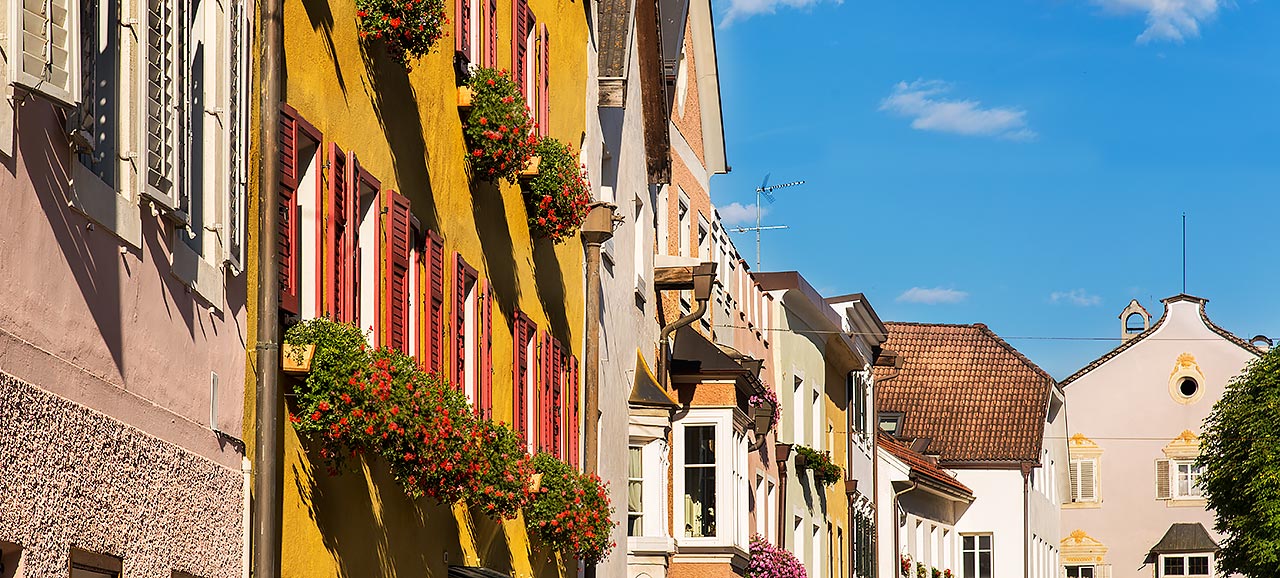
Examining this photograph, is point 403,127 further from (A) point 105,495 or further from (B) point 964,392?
(B) point 964,392

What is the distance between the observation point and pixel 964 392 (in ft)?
210

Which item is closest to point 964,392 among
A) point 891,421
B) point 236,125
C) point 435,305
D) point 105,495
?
point 891,421

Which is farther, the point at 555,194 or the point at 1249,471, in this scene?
the point at 1249,471

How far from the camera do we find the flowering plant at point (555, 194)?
58.9ft

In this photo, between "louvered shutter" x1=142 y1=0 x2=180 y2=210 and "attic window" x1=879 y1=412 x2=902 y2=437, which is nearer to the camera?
"louvered shutter" x1=142 y1=0 x2=180 y2=210

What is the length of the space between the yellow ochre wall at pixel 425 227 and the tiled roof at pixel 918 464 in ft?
101

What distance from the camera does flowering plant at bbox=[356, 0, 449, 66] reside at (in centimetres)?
1246

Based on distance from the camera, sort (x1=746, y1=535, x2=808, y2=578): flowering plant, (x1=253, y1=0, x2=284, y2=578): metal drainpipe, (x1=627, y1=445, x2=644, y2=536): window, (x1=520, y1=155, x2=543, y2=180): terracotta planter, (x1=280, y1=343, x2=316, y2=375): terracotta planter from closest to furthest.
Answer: (x1=253, y1=0, x2=284, y2=578): metal drainpipe < (x1=280, y1=343, x2=316, y2=375): terracotta planter < (x1=520, y1=155, x2=543, y2=180): terracotta planter < (x1=627, y1=445, x2=644, y2=536): window < (x1=746, y1=535, x2=808, y2=578): flowering plant

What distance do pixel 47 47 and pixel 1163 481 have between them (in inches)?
2687

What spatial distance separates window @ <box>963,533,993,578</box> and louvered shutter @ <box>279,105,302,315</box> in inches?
1952

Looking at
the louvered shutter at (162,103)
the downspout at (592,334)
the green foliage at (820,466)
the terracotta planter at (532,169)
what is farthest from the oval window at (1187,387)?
the louvered shutter at (162,103)

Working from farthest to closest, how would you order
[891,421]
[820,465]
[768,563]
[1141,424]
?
[1141,424]
[891,421]
[820,465]
[768,563]

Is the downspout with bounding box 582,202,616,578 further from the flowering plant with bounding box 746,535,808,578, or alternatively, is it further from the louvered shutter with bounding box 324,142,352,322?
the flowering plant with bounding box 746,535,808,578

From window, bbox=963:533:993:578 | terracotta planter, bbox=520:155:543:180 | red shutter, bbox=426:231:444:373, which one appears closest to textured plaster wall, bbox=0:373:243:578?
red shutter, bbox=426:231:444:373
